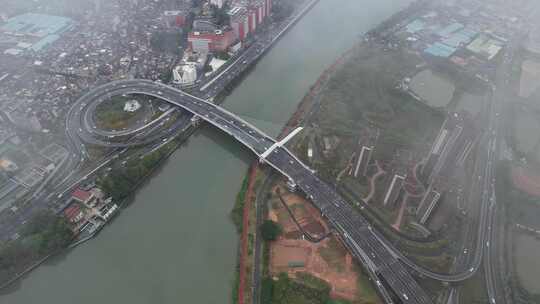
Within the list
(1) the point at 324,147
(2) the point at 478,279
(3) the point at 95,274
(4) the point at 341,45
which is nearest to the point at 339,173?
(1) the point at 324,147

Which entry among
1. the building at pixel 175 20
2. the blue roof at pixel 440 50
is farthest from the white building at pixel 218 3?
the blue roof at pixel 440 50

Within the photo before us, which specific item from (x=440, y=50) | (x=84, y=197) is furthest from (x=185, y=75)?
(x=440, y=50)

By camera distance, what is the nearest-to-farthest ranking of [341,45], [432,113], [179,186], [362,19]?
1. [179,186]
2. [432,113]
3. [341,45]
4. [362,19]

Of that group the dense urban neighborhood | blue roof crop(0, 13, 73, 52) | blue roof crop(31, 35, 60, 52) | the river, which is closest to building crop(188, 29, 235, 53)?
the dense urban neighborhood

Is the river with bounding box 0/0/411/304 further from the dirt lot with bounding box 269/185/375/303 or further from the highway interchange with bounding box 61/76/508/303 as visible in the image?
the dirt lot with bounding box 269/185/375/303

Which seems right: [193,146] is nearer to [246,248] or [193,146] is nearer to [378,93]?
[246,248]

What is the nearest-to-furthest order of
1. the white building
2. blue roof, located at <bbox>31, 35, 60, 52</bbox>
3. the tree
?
the tree, blue roof, located at <bbox>31, 35, 60, 52</bbox>, the white building

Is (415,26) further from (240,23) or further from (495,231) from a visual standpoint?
(495,231)
